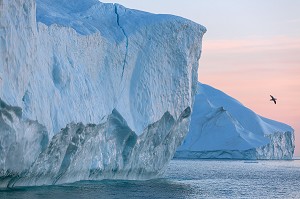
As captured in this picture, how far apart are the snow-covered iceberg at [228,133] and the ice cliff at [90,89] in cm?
2815

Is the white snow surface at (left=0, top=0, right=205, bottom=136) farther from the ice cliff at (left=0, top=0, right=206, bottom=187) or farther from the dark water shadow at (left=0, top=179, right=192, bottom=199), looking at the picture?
the dark water shadow at (left=0, top=179, right=192, bottom=199)

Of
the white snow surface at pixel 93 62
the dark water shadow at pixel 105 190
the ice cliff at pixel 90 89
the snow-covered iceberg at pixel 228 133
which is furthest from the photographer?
the snow-covered iceberg at pixel 228 133

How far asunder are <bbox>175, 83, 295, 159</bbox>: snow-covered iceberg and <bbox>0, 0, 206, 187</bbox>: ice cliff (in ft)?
92.4

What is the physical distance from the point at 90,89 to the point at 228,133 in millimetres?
34874

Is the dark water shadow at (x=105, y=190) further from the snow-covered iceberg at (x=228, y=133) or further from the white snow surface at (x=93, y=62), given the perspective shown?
the snow-covered iceberg at (x=228, y=133)

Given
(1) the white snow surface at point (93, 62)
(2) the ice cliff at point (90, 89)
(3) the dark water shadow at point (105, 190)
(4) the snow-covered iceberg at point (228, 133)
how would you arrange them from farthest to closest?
(4) the snow-covered iceberg at point (228, 133), (3) the dark water shadow at point (105, 190), (1) the white snow surface at point (93, 62), (2) the ice cliff at point (90, 89)

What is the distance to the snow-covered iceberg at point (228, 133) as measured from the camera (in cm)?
5606

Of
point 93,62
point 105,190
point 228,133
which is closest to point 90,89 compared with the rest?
point 93,62

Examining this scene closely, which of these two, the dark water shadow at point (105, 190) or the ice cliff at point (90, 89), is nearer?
the ice cliff at point (90, 89)

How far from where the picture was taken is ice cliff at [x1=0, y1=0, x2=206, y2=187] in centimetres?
1727

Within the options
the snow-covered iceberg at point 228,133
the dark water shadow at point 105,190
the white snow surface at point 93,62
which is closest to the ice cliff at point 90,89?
the white snow surface at point 93,62

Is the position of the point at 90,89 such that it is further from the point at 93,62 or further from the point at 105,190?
the point at 105,190

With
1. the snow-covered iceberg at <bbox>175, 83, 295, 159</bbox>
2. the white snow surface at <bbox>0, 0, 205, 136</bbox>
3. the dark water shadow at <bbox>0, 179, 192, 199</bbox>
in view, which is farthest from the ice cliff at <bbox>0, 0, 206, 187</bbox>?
the snow-covered iceberg at <bbox>175, 83, 295, 159</bbox>

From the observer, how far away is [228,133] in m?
55.7
